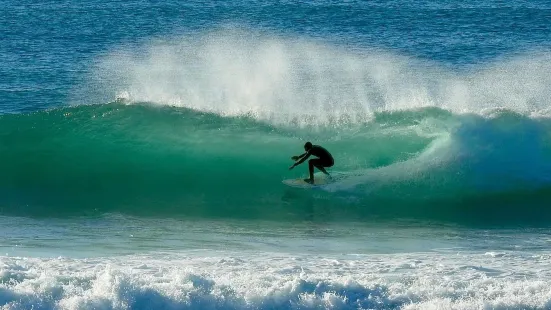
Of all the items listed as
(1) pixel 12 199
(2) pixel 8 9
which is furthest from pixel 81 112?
(2) pixel 8 9

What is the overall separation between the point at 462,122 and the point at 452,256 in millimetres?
5760

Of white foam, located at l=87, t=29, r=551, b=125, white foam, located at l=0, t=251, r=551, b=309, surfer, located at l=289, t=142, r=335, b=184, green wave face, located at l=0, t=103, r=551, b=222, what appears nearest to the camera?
white foam, located at l=0, t=251, r=551, b=309

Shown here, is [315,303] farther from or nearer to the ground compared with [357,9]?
nearer to the ground

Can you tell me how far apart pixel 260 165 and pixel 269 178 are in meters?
0.56

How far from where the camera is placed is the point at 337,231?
1527 centimetres

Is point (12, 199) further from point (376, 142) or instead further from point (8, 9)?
point (8, 9)

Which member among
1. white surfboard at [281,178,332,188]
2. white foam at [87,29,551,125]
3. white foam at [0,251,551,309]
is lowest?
white foam at [0,251,551,309]

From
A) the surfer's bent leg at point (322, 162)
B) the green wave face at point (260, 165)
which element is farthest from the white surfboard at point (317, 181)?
the surfer's bent leg at point (322, 162)

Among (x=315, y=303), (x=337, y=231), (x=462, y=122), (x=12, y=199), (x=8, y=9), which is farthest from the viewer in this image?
(x=8, y=9)

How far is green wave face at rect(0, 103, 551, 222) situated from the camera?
54.3 ft

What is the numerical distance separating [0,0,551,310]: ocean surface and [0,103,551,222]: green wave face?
0.05m

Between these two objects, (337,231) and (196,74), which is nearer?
(337,231)

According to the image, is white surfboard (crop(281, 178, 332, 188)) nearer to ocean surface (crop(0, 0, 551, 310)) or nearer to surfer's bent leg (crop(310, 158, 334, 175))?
ocean surface (crop(0, 0, 551, 310))

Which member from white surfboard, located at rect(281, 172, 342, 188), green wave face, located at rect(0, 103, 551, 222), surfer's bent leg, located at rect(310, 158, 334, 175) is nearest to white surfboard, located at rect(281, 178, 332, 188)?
white surfboard, located at rect(281, 172, 342, 188)
